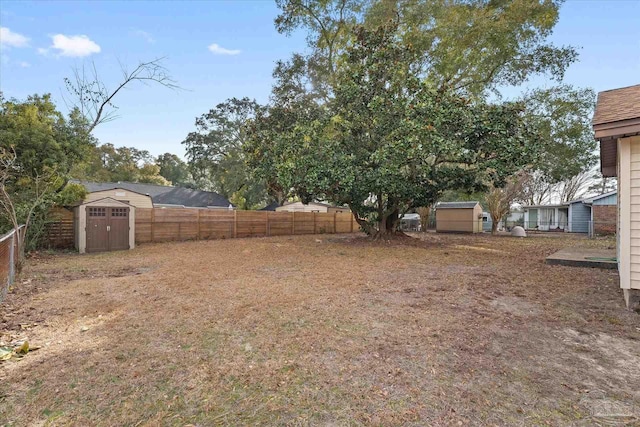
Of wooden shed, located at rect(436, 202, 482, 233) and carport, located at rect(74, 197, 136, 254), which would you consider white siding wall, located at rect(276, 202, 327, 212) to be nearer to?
wooden shed, located at rect(436, 202, 482, 233)

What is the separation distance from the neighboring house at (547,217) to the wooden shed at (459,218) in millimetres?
7848

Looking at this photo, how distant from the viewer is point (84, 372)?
8.22 ft

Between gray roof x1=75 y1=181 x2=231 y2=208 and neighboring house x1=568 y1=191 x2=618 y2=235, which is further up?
gray roof x1=75 y1=181 x2=231 y2=208

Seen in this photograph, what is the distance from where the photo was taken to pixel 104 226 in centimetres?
1016

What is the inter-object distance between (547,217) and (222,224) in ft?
85.1

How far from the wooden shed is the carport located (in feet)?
59.3

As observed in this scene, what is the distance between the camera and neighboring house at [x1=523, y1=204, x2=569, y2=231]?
80.5ft

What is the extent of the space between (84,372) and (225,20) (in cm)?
1079

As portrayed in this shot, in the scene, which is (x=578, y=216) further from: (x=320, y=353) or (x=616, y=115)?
(x=320, y=353)

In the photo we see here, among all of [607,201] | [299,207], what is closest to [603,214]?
[607,201]

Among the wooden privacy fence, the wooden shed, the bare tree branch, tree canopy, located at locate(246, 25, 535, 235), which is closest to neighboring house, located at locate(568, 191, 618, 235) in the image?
the wooden shed

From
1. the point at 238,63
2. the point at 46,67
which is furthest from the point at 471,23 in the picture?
the point at 46,67

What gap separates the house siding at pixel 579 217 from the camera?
842 inches

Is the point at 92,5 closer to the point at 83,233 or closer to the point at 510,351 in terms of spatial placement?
the point at 83,233
